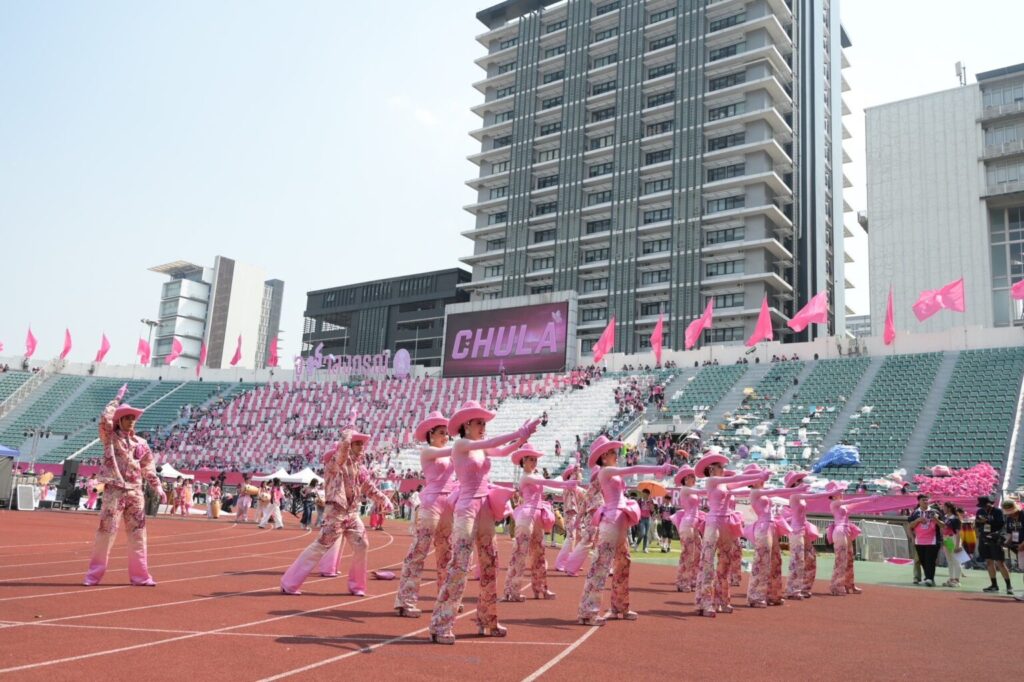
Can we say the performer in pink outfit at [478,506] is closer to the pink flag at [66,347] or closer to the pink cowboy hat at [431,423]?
the pink cowboy hat at [431,423]

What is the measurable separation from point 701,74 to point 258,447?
44.4 metres

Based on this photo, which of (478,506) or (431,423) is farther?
(431,423)

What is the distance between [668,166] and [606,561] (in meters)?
59.3

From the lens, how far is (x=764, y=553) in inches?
451

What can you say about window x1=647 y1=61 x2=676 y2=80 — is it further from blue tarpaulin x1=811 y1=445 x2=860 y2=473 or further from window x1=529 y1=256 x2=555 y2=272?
blue tarpaulin x1=811 y1=445 x2=860 y2=473

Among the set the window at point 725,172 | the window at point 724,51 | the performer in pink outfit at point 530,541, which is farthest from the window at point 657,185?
the performer in pink outfit at point 530,541

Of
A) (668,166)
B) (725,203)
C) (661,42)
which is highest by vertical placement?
(661,42)

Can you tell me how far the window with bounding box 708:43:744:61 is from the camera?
6419 centimetres

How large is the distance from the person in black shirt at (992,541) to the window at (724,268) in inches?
1863

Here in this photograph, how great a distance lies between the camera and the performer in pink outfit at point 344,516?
33.2 ft

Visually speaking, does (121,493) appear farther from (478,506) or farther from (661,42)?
(661,42)

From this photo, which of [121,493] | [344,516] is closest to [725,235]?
[344,516]

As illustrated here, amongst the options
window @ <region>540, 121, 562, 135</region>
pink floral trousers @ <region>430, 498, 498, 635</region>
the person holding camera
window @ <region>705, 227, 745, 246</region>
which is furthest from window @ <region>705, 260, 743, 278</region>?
pink floral trousers @ <region>430, 498, 498, 635</region>

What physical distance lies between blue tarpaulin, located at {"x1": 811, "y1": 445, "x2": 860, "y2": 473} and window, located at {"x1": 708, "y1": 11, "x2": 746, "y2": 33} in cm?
4452
